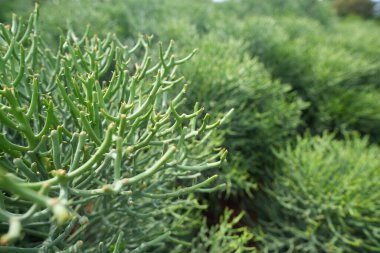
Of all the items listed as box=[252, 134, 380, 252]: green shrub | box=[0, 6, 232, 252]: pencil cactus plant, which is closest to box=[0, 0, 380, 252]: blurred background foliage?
box=[252, 134, 380, 252]: green shrub

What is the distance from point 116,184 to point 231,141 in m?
0.97

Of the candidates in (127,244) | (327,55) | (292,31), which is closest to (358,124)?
(327,55)

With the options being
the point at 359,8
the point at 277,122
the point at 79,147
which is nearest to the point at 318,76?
the point at 277,122

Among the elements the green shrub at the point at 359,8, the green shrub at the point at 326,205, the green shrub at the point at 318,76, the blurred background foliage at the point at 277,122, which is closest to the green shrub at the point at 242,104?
the blurred background foliage at the point at 277,122

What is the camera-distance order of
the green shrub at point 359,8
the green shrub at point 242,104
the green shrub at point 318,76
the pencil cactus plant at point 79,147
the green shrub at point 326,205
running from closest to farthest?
the pencil cactus plant at point 79,147 → the green shrub at point 326,205 → the green shrub at point 242,104 → the green shrub at point 318,76 → the green shrub at point 359,8

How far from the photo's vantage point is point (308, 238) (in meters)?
1.15

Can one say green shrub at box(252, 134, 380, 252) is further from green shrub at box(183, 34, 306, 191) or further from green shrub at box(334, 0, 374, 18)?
green shrub at box(334, 0, 374, 18)

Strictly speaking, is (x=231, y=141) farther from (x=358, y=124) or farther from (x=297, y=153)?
(x=358, y=124)

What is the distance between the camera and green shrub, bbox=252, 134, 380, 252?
3.55 feet

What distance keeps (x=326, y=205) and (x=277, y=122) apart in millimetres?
413

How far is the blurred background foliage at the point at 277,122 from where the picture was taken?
3.68 ft

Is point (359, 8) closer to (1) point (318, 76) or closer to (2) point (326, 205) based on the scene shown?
(1) point (318, 76)

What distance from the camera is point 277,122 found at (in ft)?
4.55

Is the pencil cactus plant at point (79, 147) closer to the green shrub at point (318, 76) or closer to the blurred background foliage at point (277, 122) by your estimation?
the blurred background foliage at point (277, 122)
